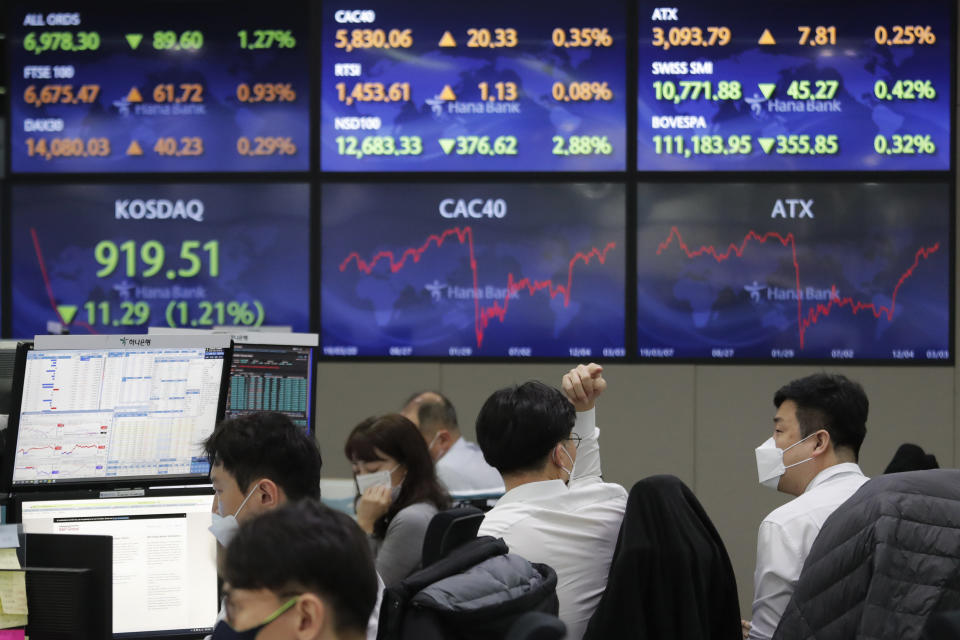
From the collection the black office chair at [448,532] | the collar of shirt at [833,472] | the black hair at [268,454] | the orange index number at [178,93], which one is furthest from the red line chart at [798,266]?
the black office chair at [448,532]

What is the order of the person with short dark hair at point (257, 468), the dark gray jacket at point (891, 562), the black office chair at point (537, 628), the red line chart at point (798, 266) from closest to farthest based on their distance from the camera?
the black office chair at point (537, 628), the dark gray jacket at point (891, 562), the person with short dark hair at point (257, 468), the red line chart at point (798, 266)

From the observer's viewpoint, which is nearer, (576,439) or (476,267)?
(576,439)

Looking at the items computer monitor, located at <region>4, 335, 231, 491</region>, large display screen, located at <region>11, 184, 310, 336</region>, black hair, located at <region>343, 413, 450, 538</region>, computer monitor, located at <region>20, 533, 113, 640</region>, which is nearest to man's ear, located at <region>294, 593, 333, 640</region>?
computer monitor, located at <region>20, 533, 113, 640</region>

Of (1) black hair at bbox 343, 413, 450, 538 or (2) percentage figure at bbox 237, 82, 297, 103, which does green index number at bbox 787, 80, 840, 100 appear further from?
(1) black hair at bbox 343, 413, 450, 538

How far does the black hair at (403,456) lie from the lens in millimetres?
3375

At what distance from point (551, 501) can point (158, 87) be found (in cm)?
337

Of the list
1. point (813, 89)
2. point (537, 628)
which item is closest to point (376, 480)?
point (537, 628)

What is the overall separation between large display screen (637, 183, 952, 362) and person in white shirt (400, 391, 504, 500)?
2.97 feet

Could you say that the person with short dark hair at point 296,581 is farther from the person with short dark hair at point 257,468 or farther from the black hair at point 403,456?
the black hair at point 403,456

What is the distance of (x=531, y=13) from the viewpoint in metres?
4.86

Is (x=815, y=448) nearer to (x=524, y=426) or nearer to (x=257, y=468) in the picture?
(x=524, y=426)

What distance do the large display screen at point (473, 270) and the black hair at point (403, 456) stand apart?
4.57ft

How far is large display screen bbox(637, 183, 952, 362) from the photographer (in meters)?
4.71

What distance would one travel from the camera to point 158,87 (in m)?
4.96
